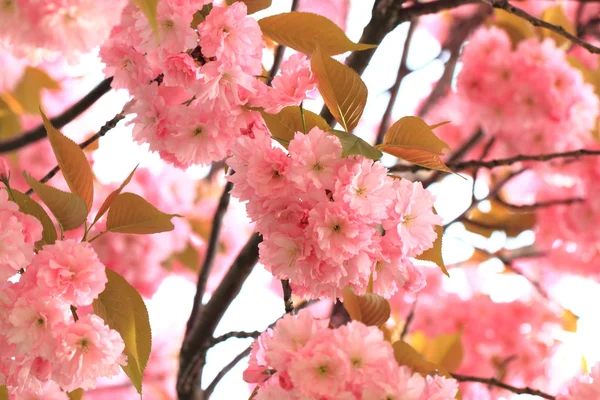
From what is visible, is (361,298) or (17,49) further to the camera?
(17,49)

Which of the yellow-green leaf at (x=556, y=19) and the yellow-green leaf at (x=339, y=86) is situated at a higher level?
the yellow-green leaf at (x=556, y=19)

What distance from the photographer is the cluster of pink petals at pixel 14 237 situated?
64 cm

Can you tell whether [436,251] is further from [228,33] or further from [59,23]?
[59,23]

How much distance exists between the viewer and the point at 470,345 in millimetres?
1954

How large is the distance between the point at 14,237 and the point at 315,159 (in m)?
0.29

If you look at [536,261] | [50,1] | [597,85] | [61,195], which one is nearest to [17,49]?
[50,1]

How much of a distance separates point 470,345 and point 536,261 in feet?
2.53

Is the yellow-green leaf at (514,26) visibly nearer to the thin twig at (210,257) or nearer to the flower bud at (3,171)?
the thin twig at (210,257)

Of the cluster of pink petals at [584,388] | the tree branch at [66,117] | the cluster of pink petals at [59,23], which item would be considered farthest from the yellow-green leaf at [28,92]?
the cluster of pink petals at [584,388]

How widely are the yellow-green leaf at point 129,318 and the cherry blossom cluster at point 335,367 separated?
14 cm

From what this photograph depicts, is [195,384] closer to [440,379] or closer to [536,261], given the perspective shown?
[440,379]

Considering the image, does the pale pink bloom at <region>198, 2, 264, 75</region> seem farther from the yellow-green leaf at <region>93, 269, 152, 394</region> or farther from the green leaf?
the yellow-green leaf at <region>93, 269, 152, 394</region>

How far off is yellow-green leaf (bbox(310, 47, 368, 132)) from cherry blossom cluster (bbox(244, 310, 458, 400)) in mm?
209

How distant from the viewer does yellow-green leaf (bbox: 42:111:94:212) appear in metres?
0.71
